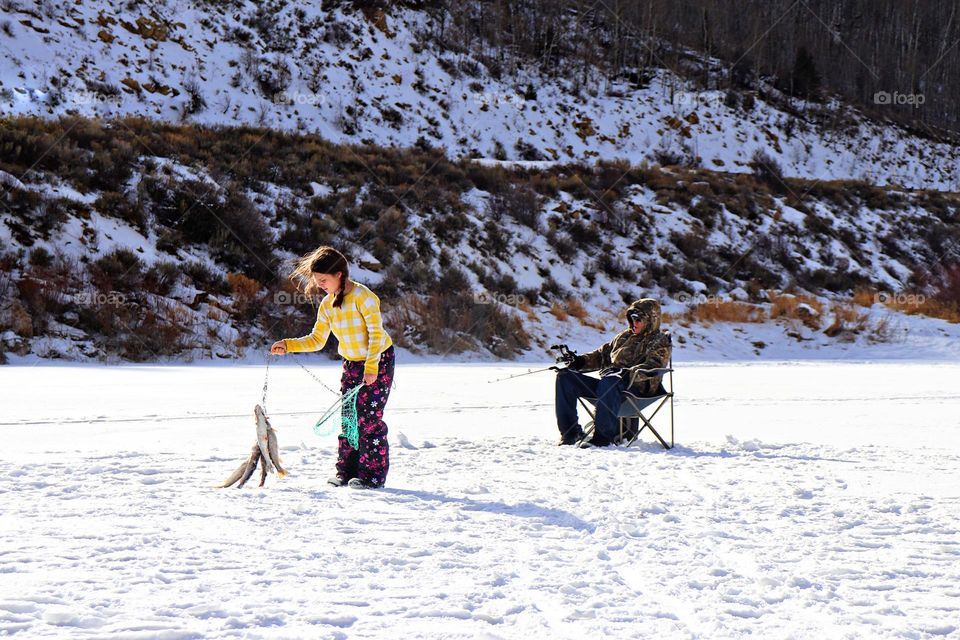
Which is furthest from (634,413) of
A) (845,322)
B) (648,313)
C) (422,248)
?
(845,322)

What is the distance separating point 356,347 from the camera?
5387mm

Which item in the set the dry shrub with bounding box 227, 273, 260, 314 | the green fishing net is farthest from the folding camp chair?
the dry shrub with bounding box 227, 273, 260, 314

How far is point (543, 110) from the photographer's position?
3588cm

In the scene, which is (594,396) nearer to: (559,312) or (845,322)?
(559,312)

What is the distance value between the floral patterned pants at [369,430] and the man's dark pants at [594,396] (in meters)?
2.36

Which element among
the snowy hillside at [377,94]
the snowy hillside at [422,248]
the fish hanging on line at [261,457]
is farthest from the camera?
the snowy hillside at [377,94]

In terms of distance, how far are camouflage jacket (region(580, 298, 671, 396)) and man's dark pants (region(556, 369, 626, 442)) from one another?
0.41ft

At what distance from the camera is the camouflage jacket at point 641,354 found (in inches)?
296

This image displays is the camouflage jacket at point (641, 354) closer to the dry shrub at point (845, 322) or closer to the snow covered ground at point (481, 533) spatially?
the snow covered ground at point (481, 533)

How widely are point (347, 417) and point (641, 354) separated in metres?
3.16

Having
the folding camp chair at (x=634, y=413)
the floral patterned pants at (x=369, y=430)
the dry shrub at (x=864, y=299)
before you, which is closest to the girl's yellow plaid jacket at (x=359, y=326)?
the floral patterned pants at (x=369, y=430)

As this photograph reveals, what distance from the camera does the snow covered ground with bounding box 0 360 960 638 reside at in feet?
10.3

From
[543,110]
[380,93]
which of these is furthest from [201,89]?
[543,110]

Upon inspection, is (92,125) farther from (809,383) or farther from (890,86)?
(890,86)
